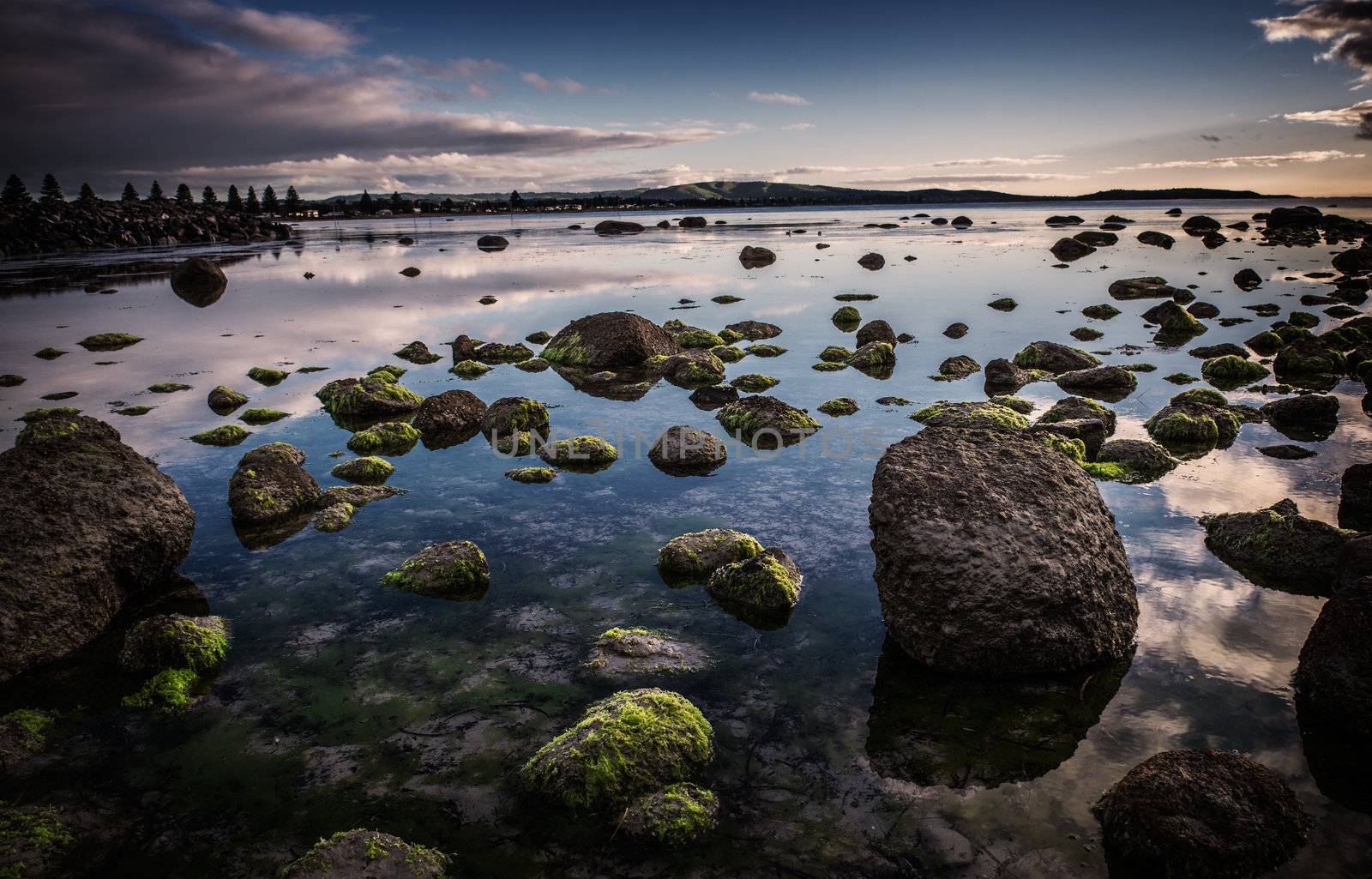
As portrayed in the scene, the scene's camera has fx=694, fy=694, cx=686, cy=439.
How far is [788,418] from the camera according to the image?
1617 cm

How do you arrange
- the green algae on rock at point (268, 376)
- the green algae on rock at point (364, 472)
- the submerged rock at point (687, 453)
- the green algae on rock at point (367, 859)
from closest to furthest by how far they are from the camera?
the green algae on rock at point (367, 859)
the green algae on rock at point (364, 472)
the submerged rock at point (687, 453)
the green algae on rock at point (268, 376)

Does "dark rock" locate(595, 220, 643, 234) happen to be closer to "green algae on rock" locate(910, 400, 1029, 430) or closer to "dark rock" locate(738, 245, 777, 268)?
"dark rock" locate(738, 245, 777, 268)

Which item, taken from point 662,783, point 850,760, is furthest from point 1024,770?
point 662,783

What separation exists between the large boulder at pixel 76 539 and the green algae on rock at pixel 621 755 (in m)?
6.24

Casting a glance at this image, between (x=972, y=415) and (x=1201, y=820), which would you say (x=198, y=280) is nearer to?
(x=972, y=415)

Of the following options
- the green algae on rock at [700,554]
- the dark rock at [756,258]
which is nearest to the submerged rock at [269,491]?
the green algae on rock at [700,554]

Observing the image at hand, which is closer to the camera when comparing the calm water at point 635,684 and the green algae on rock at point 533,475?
the calm water at point 635,684

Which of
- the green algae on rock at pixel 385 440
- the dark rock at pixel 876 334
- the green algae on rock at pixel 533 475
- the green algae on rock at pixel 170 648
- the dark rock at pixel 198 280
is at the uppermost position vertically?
the dark rock at pixel 198 280

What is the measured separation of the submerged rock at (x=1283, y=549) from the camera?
9469 millimetres

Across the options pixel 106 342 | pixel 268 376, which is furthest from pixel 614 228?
pixel 268 376

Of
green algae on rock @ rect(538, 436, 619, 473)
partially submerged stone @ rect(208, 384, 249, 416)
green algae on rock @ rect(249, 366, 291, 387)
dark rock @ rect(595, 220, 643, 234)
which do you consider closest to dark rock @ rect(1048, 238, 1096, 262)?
green algae on rock @ rect(538, 436, 619, 473)

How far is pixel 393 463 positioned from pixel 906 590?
10801 millimetres

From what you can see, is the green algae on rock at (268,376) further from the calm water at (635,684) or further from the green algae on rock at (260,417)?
the green algae on rock at (260,417)

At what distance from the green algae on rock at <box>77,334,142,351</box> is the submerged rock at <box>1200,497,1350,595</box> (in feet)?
115
